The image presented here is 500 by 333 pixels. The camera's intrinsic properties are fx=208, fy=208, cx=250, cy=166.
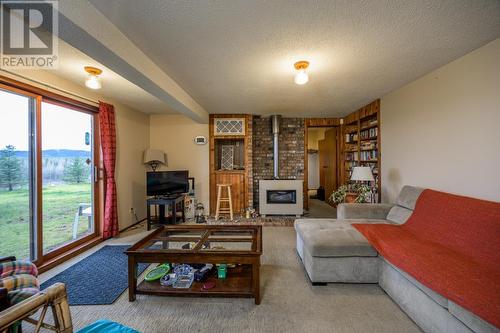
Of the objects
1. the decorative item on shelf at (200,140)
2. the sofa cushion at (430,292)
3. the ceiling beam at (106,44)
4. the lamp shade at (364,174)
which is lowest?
the sofa cushion at (430,292)

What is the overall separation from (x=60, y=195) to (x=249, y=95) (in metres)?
3.01

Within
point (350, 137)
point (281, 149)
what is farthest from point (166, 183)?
point (350, 137)

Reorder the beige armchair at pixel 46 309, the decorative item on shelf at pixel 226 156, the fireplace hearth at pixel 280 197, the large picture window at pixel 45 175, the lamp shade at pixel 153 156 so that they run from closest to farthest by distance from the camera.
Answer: the beige armchair at pixel 46 309
the large picture window at pixel 45 175
the lamp shade at pixel 153 156
the fireplace hearth at pixel 280 197
the decorative item on shelf at pixel 226 156

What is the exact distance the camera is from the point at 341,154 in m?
5.05

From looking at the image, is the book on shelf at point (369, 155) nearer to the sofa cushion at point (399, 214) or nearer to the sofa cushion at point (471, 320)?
the sofa cushion at point (399, 214)

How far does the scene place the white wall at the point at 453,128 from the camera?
6.20ft

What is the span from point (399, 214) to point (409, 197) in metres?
0.24

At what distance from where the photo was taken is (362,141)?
4203mm

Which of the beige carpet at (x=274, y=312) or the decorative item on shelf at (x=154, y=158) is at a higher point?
the decorative item on shelf at (x=154, y=158)

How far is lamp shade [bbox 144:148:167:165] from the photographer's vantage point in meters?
4.27

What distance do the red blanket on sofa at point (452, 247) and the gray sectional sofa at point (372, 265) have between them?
0.27 feet

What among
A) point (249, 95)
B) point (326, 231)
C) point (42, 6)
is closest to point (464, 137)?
point (326, 231)

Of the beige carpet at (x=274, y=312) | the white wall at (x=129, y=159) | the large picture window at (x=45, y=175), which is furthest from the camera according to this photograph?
the white wall at (x=129, y=159)

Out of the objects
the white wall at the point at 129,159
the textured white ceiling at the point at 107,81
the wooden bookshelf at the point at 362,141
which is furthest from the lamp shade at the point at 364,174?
the white wall at the point at 129,159
